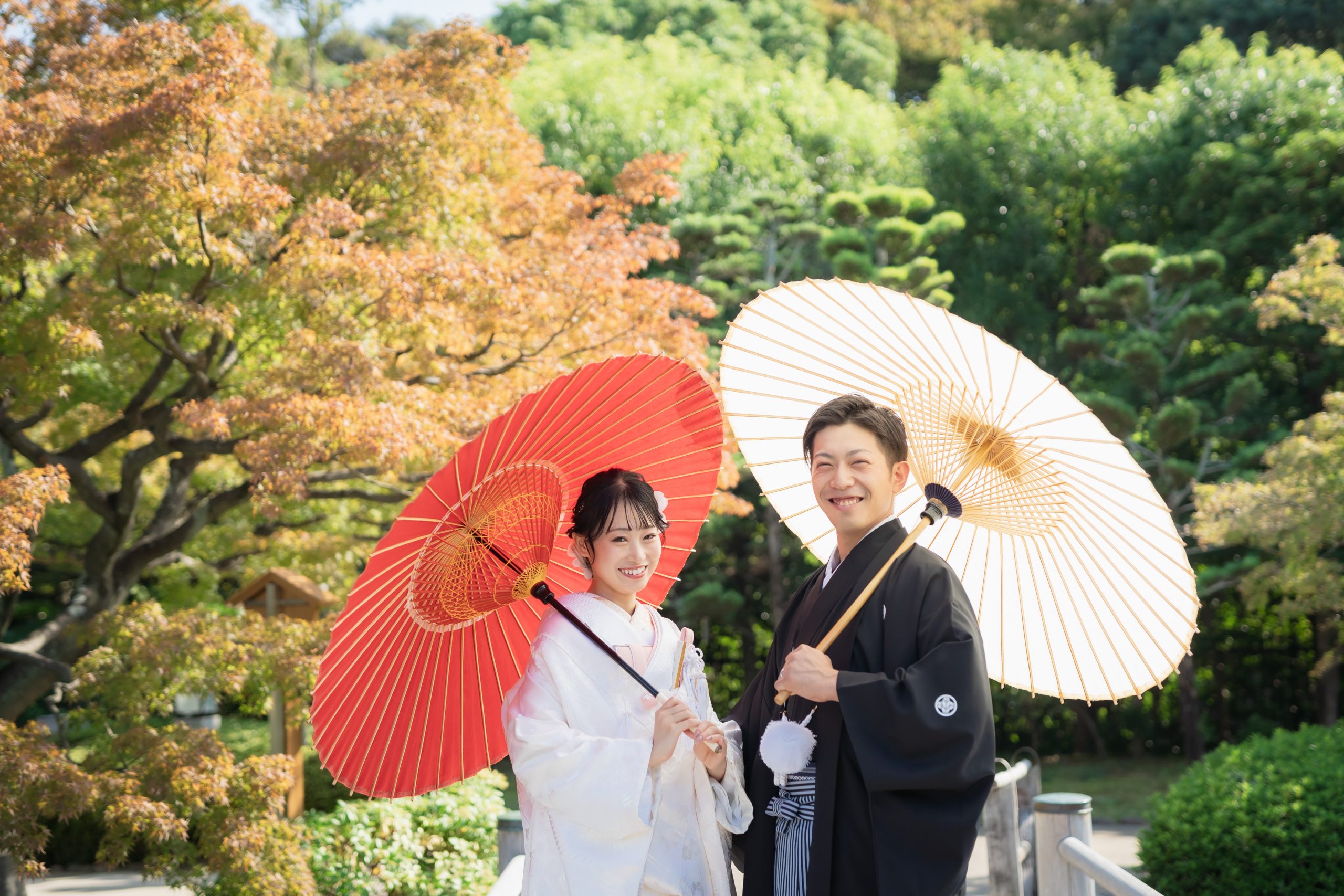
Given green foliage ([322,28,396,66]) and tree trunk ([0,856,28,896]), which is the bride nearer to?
tree trunk ([0,856,28,896])

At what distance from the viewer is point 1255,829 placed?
6109mm

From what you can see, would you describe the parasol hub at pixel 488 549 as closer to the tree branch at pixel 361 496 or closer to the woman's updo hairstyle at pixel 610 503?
the woman's updo hairstyle at pixel 610 503

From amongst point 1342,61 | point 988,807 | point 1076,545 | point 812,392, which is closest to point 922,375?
point 812,392

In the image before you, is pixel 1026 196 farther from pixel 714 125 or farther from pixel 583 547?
pixel 583 547

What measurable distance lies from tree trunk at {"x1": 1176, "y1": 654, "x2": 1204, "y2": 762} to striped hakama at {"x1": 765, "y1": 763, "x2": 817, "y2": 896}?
39.5 feet

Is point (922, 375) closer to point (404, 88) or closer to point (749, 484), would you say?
point (404, 88)

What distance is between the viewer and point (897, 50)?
24.9 meters

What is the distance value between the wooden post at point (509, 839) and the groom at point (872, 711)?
1.20 m

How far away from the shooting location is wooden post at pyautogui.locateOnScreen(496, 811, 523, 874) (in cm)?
355

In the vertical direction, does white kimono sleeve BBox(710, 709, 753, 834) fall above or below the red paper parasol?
below

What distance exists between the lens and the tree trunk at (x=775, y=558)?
13508mm

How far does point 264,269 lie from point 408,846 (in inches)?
122

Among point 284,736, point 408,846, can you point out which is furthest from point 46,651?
point 408,846

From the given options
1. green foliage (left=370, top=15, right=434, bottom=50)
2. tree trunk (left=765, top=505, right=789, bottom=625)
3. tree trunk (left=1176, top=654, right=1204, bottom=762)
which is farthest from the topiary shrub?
green foliage (left=370, top=15, right=434, bottom=50)
